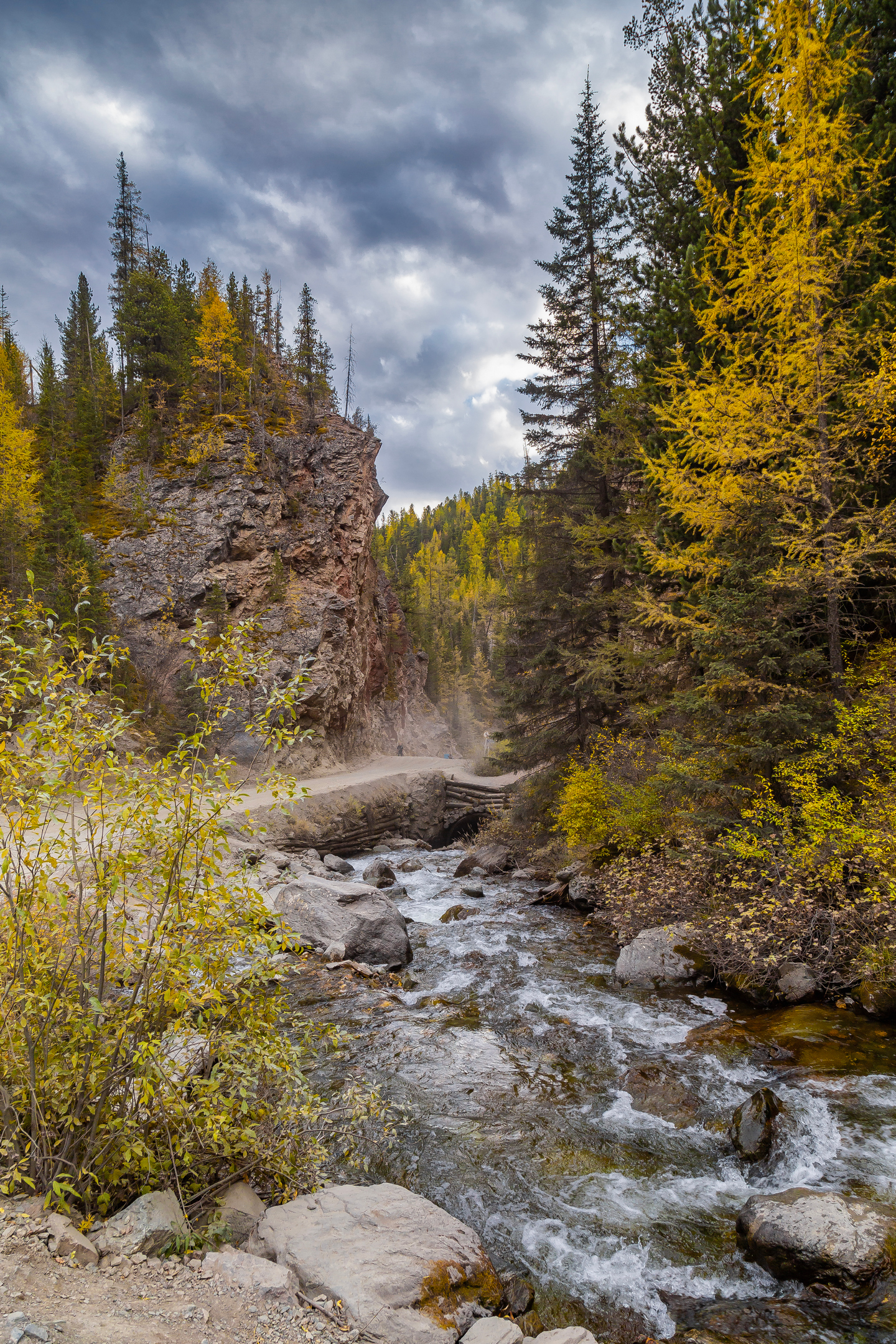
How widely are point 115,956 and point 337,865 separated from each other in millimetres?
16875

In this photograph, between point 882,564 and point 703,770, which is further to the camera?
point 703,770

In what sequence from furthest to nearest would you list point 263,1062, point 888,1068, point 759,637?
1. point 759,637
2. point 888,1068
3. point 263,1062

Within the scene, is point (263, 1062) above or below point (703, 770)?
below

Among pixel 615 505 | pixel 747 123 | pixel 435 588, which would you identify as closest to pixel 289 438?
pixel 615 505

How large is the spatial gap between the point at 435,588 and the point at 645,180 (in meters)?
69.5

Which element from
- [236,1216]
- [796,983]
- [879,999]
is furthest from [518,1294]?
[796,983]

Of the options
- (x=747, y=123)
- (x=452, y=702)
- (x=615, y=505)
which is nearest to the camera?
(x=747, y=123)

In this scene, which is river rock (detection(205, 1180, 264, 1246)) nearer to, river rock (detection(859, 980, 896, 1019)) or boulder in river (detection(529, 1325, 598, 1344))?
boulder in river (detection(529, 1325, 598, 1344))

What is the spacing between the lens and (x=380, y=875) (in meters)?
18.5

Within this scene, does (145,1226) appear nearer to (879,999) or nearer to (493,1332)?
(493,1332)

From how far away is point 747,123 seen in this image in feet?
32.3

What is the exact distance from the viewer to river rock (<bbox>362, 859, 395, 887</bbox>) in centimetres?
1819

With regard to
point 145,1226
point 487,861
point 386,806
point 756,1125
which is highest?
point 145,1226

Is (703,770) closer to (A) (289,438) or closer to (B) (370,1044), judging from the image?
(B) (370,1044)
